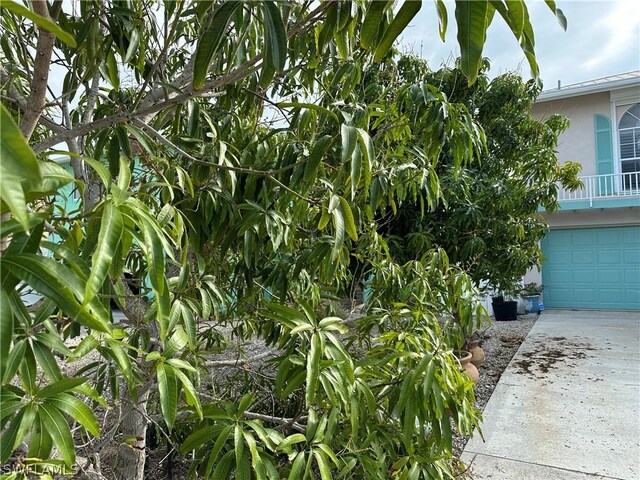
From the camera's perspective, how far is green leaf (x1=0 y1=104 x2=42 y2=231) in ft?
1.39

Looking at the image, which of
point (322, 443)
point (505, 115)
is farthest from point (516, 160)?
point (322, 443)

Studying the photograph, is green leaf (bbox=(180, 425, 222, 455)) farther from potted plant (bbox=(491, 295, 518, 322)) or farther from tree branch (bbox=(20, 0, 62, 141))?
potted plant (bbox=(491, 295, 518, 322))

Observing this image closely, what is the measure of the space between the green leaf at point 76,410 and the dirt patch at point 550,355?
5.20 meters

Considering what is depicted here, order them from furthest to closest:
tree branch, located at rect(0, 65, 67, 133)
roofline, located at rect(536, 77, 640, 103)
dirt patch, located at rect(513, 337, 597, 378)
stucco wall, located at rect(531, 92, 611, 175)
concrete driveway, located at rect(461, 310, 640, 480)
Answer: stucco wall, located at rect(531, 92, 611, 175)
roofline, located at rect(536, 77, 640, 103)
dirt patch, located at rect(513, 337, 597, 378)
concrete driveway, located at rect(461, 310, 640, 480)
tree branch, located at rect(0, 65, 67, 133)

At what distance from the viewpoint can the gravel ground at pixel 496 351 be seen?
14.1ft

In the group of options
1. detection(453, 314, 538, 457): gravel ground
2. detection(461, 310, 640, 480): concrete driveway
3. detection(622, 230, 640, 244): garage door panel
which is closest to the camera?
detection(461, 310, 640, 480): concrete driveway

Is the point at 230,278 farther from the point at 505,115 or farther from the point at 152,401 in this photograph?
the point at 505,115

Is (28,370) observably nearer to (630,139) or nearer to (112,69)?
(112,69)

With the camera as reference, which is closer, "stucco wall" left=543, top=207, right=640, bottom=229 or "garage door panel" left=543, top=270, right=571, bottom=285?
"stucco wall" left=543, top=207, right=640, bottom=229

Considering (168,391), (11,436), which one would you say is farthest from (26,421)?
(168,391)

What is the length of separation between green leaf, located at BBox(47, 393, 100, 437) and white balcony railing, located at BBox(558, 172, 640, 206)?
32.8 ft

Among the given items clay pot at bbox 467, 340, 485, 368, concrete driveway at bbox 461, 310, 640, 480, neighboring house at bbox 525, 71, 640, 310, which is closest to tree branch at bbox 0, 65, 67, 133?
concrete driveway at bbox 461, 310, 640, 480

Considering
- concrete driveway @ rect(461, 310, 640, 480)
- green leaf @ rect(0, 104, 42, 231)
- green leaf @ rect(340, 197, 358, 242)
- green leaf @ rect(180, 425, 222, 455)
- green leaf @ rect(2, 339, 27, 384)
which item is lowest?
concrete driveway @ rect(461, 310, 640, 480)

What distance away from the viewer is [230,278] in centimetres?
216
